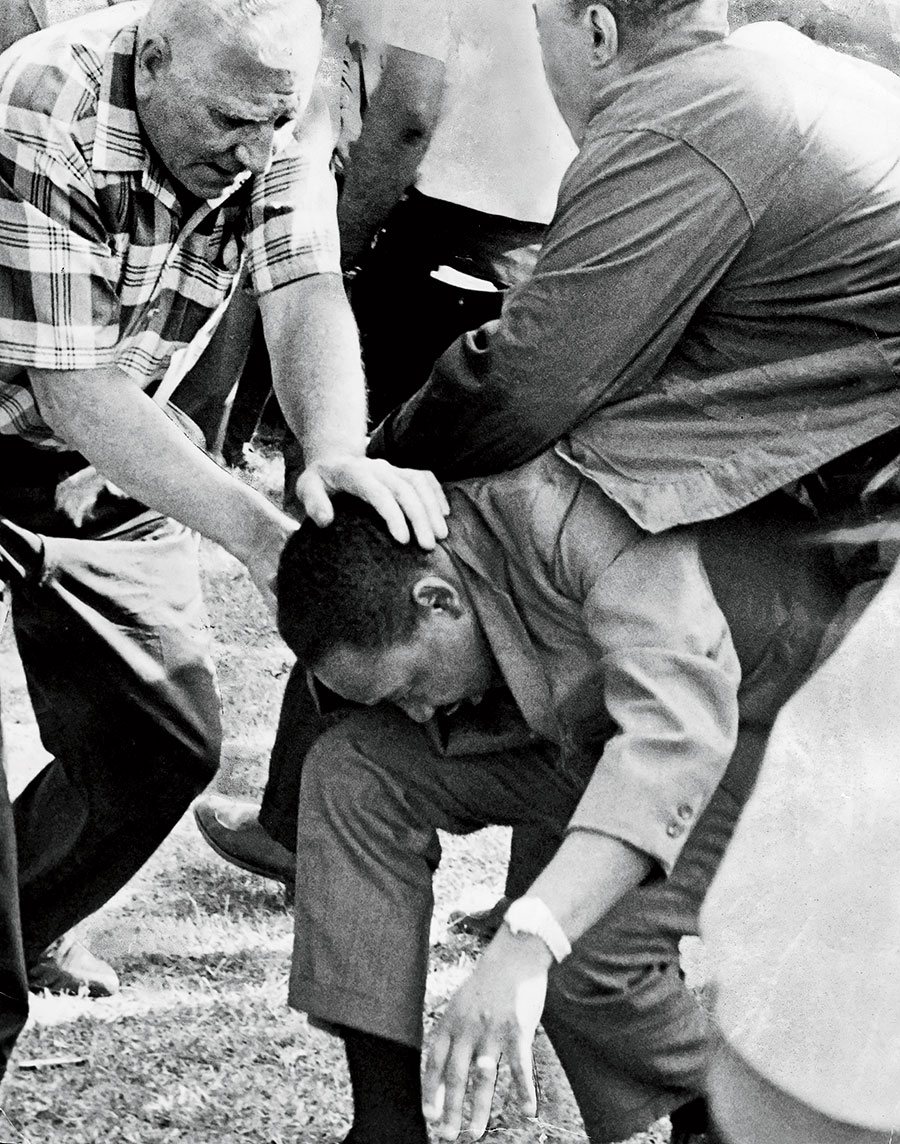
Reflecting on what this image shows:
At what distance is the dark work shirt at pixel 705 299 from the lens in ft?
7.17

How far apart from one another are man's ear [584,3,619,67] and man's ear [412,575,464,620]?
2.50 feet

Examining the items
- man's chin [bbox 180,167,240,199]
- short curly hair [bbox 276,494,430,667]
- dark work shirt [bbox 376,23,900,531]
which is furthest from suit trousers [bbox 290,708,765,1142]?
man's chin [bbox 180,167,240,199]

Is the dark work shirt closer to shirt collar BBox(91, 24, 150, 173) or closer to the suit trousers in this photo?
the suit trousers

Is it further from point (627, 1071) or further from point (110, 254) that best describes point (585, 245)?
point (627, 1071)

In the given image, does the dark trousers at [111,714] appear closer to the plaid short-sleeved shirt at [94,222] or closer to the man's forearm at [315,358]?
the plaid short-sleeved shirt at [94,222]

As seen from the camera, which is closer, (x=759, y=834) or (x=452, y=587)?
(x=452, y=587)

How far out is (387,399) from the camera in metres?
3.33

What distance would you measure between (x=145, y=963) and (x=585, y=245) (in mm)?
1672

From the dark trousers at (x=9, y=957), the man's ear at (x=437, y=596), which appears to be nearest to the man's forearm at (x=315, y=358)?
the man's ear at (x=437, y=596)

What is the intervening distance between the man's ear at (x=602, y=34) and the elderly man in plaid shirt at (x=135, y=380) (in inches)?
16.2

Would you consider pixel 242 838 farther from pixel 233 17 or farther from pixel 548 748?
pixel 233 17

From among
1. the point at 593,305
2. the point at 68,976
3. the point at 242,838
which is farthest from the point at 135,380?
the point at 68,976

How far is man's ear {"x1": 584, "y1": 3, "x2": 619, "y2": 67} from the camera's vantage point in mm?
2322

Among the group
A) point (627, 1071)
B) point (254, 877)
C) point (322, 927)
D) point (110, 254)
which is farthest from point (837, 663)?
point (254, 877)
